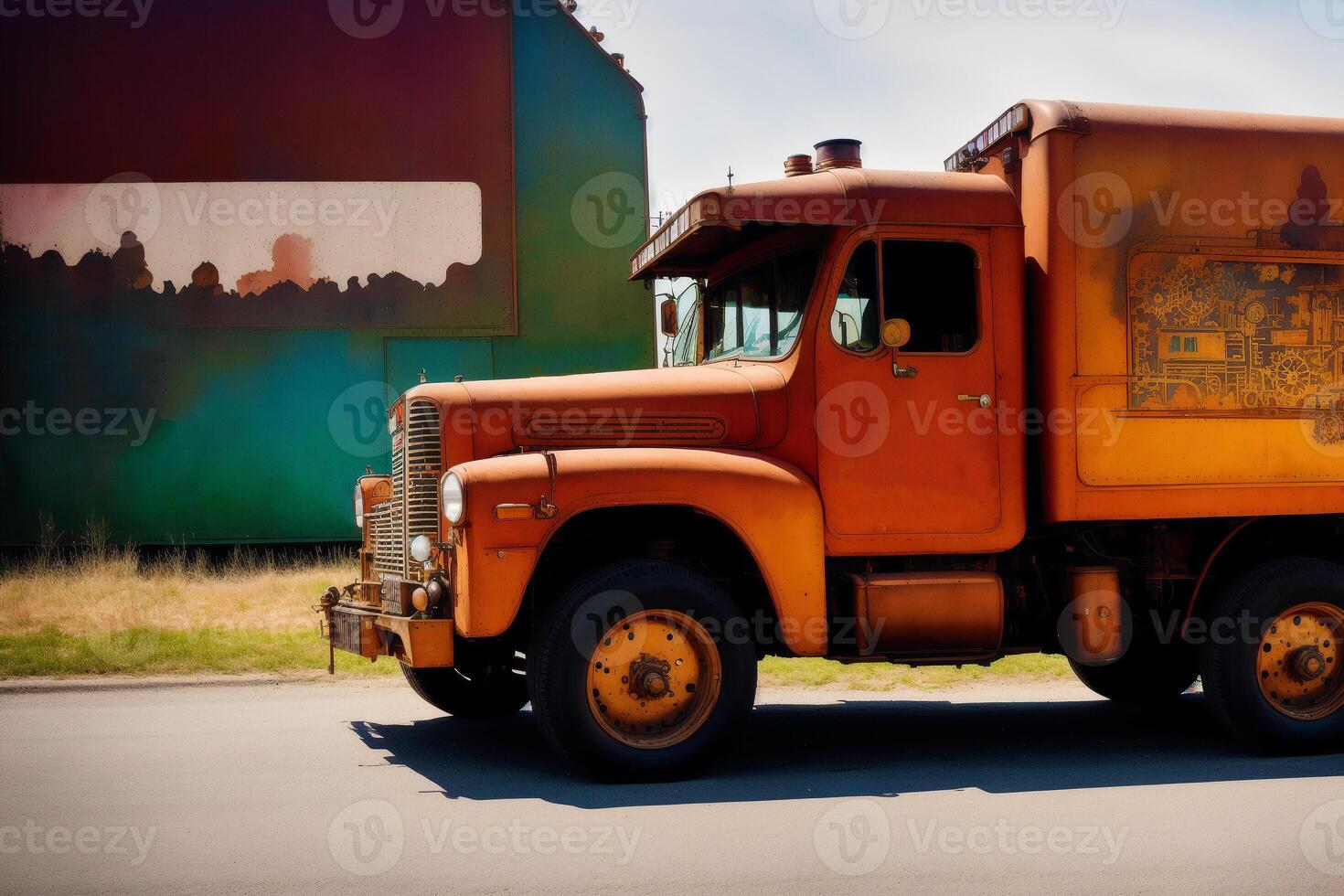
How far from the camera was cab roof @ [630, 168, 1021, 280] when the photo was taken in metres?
6.86

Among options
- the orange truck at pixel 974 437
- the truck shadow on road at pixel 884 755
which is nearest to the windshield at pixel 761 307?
the orange truck at pixel 974 437

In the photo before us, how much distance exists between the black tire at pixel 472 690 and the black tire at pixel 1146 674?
3.80m

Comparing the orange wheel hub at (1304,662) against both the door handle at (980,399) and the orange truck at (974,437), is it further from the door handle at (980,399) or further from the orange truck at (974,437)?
the door handle at (980,399)

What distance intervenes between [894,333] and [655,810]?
111 inches

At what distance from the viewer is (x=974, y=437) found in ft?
23.1

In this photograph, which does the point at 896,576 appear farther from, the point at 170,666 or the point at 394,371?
→ the point at 394,371

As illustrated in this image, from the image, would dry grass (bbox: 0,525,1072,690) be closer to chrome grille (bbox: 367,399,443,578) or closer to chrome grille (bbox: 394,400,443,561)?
chrome grille (bbox: 367,399,443,578)

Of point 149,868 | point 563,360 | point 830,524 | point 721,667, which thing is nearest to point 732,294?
point 830,524

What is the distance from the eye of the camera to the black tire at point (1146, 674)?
8859mm

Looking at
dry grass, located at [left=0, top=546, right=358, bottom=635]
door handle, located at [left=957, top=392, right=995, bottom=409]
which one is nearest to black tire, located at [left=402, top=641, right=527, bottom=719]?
dry grass, located at [left=0, top=546, right=358, bottom=635]

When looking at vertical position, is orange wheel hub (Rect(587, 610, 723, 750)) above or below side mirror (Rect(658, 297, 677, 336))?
below

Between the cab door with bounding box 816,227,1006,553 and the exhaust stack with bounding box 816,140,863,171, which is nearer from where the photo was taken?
the cab door with bounding box 816,227,1006,553

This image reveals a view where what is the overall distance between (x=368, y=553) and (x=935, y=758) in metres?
3.54

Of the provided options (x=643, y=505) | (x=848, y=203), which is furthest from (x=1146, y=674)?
(x=643, y=505)
